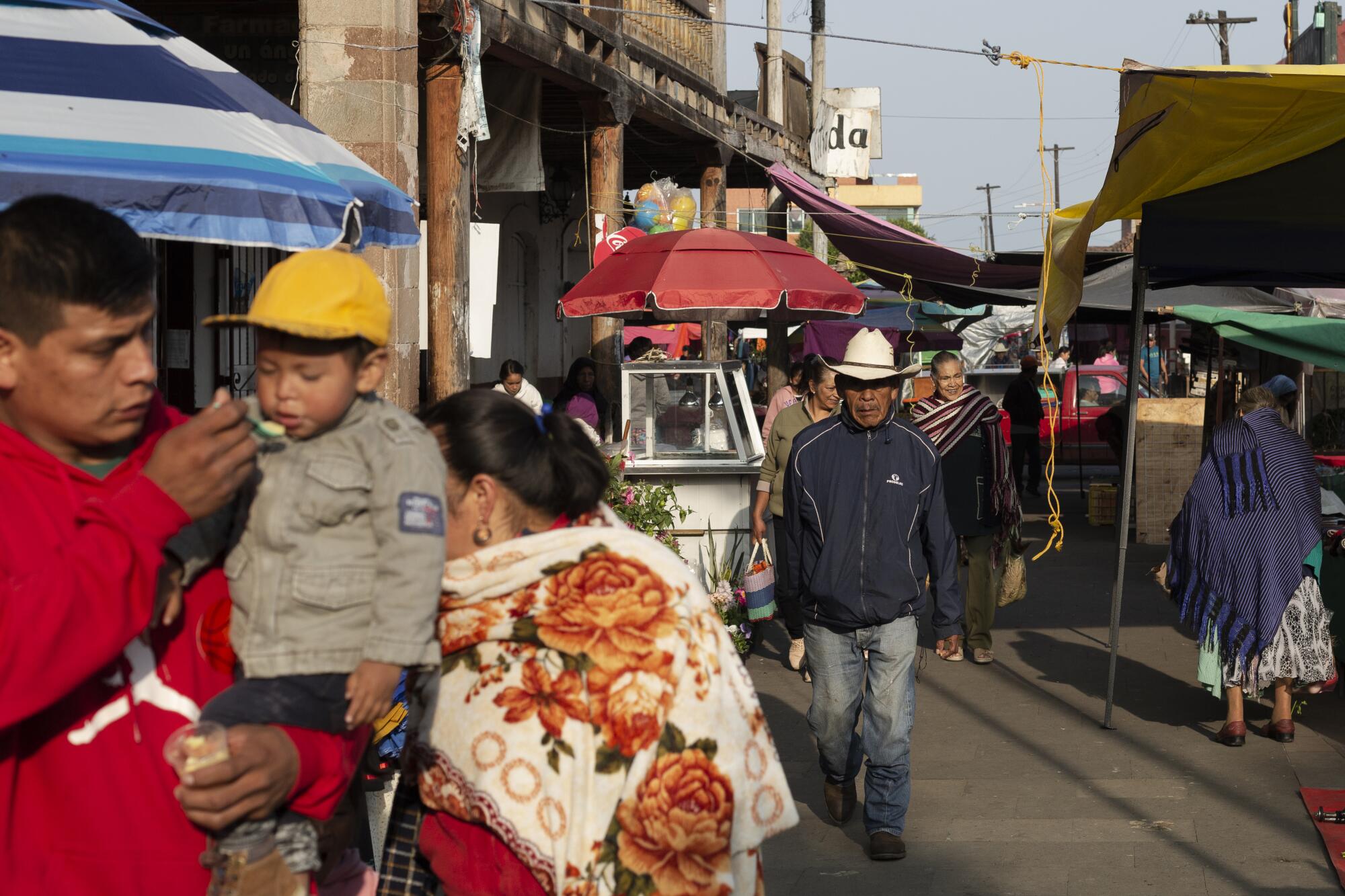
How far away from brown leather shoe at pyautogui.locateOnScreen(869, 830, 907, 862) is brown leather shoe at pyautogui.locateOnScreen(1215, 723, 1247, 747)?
263 centimetres

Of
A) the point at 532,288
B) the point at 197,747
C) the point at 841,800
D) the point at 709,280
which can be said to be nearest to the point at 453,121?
the point at 709,280

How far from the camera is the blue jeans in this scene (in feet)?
19.9

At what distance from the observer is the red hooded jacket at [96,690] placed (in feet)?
6.46

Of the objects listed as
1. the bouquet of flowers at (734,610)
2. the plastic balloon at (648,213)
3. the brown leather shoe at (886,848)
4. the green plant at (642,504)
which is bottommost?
the brown leather shoe at (886,848)

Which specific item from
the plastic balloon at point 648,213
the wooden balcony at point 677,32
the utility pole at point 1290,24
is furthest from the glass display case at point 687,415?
the utility pole at point 1290,24

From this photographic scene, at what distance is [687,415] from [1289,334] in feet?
18.2

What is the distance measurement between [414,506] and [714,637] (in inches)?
28.9

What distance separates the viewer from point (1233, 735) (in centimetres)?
784

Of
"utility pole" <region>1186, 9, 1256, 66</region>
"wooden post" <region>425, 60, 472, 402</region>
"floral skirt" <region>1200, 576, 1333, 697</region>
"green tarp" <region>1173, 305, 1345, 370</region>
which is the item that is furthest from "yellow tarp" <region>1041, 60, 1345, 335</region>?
"utility pole" <region>1186, 9, 1256, 66</region>

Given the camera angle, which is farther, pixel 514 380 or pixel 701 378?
pixel 514 380

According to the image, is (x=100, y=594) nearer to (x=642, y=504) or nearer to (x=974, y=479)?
(x=642, y=504)

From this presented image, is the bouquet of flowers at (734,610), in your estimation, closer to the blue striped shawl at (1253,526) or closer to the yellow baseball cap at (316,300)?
the blue striped shawl at (1253,526)

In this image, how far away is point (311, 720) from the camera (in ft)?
7.26

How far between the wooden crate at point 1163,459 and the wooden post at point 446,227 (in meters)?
7.92
